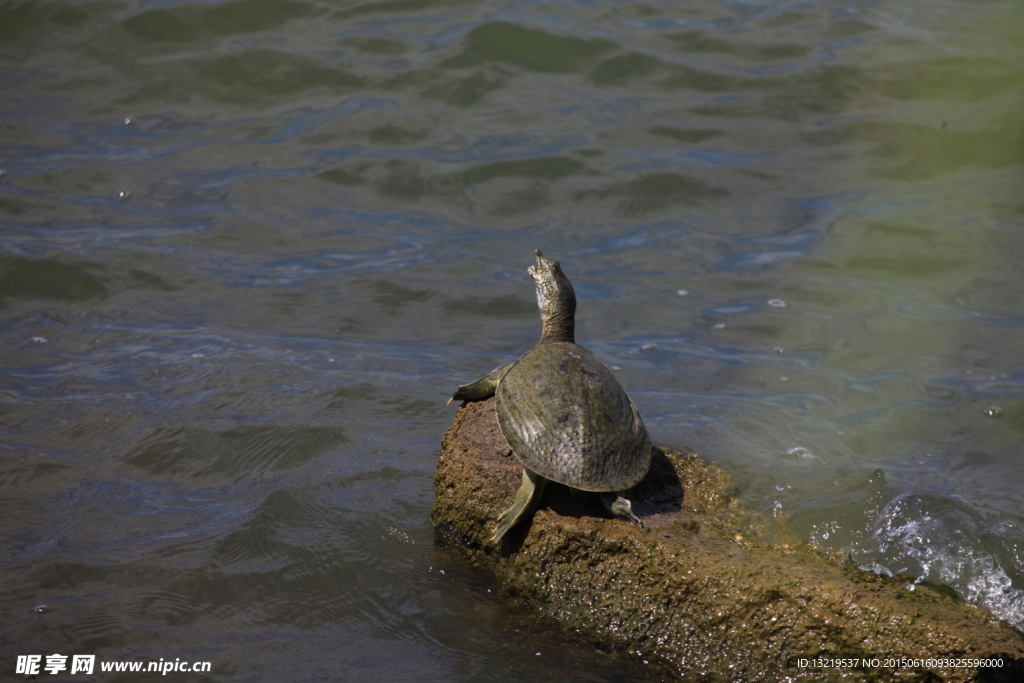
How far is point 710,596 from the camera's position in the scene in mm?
3357

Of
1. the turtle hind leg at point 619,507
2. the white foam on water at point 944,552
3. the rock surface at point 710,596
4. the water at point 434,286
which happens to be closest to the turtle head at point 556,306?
the rock surface at point 710,596

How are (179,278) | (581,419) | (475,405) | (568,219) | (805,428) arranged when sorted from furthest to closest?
(568,219)
(179,278)
(805,428)
(475,405)
(581,419)

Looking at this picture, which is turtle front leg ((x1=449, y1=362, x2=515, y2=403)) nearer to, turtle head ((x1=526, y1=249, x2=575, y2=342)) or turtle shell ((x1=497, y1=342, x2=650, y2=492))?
turtle shell ((x1=497, y1=342, x2=650, y2=492))

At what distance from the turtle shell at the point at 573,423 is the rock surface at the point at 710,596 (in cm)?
22

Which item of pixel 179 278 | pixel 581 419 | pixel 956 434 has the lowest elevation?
pixel 956 434

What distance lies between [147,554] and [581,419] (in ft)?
7.62

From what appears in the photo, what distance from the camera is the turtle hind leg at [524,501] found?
3660 mm

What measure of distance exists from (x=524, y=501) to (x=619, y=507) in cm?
40

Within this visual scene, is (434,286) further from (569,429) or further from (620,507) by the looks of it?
(620,507)

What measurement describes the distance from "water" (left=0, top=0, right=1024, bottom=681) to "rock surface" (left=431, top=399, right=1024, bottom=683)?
218 millimetres

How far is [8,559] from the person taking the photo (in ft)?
13.9

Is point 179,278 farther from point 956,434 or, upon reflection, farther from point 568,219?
point 956,434

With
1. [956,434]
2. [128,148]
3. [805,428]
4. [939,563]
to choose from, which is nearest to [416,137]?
[128,148]

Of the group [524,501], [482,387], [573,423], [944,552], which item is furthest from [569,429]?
[944,552]
